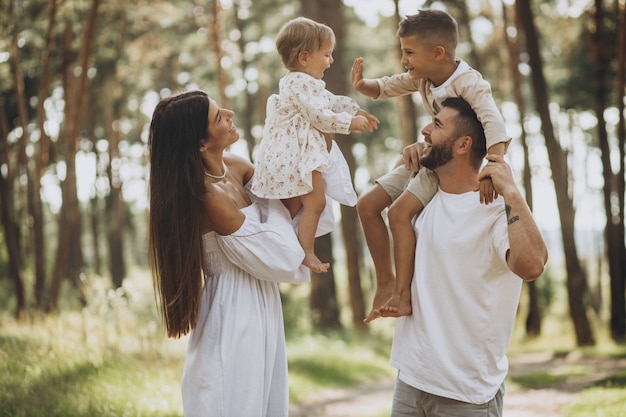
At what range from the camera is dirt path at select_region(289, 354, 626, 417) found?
8669 mm

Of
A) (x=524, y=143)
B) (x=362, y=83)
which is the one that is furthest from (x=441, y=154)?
(x=524, y=143)

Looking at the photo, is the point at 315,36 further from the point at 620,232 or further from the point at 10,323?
the point at 620,232

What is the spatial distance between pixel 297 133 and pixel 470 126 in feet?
3.11

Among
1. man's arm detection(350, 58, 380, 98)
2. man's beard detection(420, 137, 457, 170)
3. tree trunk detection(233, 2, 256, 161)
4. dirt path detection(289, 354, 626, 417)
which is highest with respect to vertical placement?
tree trunk detection(233, 2, 256, 161)

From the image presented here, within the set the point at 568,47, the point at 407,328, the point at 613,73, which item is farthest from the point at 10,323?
the point at 568,47

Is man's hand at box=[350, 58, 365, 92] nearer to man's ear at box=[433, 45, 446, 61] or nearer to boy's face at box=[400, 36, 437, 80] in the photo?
boy's face at box=[400, 36, 437, 80]

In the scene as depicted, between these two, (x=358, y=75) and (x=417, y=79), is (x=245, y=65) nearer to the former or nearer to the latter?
(x=358, y=75)

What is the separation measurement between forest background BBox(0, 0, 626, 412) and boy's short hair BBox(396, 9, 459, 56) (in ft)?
14.1

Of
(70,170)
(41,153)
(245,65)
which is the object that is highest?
(245,65)

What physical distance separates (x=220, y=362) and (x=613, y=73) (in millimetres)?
16925

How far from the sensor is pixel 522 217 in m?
3.07

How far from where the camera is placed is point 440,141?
3408 millimetres

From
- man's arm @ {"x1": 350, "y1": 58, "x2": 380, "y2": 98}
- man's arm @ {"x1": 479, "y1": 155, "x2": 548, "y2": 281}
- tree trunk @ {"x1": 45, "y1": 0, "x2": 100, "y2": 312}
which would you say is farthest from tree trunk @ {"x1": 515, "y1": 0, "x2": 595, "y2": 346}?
man's arm @ {"x1": 479, "y1": 155, "x2": 548, "y2": 281}

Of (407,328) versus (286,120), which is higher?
(286,120)
